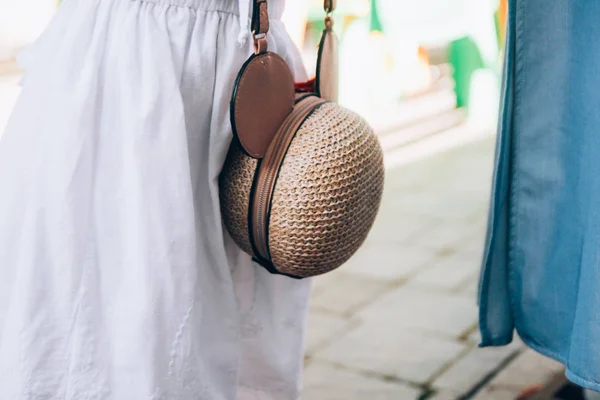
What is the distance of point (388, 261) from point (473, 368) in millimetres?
887

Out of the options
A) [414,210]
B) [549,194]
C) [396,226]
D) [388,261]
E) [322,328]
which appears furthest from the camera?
[414,210]

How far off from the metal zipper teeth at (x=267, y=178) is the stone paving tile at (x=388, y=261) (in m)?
1.64

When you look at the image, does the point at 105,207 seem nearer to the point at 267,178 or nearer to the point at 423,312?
the point at 267,178

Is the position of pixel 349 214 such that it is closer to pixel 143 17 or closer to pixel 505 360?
pixel 143 17

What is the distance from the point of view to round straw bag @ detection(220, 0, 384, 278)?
919mm

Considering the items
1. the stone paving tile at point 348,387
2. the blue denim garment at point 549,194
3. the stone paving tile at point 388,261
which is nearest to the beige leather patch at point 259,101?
the blue denim garment at point 549,194

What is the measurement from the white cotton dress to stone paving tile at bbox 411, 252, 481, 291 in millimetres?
1649

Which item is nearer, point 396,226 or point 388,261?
point 388,261

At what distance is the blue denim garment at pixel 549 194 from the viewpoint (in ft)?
3.26

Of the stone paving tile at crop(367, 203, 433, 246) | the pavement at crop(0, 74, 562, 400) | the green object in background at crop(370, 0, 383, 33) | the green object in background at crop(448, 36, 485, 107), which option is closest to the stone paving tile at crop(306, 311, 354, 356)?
the pavement at crop(0, 74, 562, 400)

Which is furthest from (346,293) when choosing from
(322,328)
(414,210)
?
(414,210)

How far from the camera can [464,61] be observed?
15.5 feet

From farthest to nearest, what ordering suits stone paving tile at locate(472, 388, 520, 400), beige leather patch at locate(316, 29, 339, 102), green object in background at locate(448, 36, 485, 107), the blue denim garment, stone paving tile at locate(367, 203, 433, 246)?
1. green object in background at locate(448, 36, 485, 107)
2. stone paving tile at locate(367, 203, 433, 246)
3. stone paving tile at locate(472, 388, 520, 400)
4. beige leather patch at locate(316, 29, 339, 102)
5. the blue denim garment

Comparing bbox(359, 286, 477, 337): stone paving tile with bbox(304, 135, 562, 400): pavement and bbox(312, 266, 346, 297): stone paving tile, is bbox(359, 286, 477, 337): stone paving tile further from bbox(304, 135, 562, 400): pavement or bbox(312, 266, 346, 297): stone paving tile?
bbox(312, 266, 346, 297): stone paving tile
